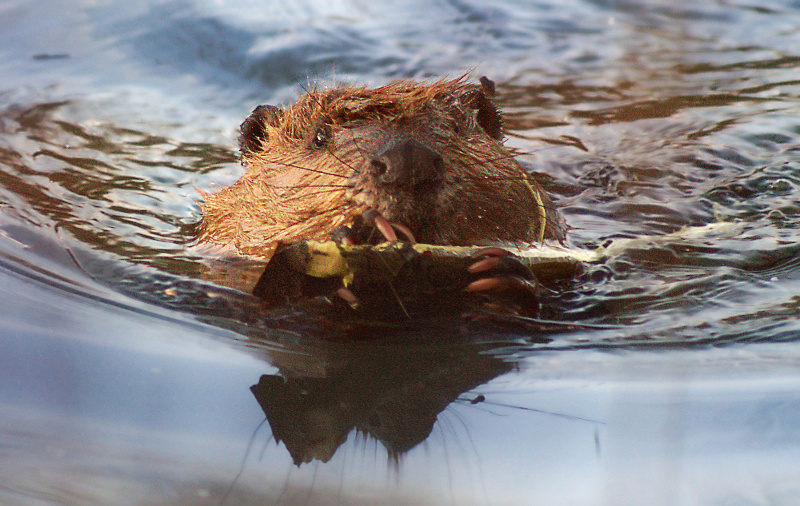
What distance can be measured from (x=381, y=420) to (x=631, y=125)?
3920 millimetres

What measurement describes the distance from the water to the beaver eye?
16.0 inches

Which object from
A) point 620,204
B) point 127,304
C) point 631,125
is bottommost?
point 127,304

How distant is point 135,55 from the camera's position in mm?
6195

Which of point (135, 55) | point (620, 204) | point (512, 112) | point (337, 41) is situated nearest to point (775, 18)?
point (512, 112)

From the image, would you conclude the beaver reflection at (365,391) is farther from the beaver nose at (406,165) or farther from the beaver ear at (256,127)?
the beaver ear at (256,127)

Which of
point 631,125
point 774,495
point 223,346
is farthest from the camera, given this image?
point 631,125

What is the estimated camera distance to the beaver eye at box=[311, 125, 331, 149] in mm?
2650

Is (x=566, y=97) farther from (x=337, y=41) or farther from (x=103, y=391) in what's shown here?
(x=103, y=391)

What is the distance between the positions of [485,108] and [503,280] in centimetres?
123

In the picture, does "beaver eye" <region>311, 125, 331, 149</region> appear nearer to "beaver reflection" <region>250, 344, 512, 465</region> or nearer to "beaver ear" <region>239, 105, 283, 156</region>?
"beaver ear" <region>239, 105, 283, 156</region>

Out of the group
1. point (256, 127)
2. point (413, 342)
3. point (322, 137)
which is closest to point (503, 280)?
point (413, 342)

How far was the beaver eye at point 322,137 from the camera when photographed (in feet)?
8.70

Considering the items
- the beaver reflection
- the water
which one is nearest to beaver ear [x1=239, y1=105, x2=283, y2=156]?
the water

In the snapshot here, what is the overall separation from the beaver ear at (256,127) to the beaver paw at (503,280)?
4.75ft
